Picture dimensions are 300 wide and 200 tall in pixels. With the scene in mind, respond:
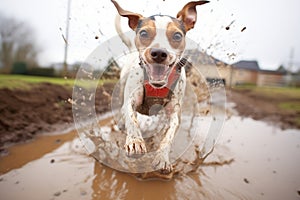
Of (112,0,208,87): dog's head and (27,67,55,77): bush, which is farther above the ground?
(27,67,55,77): bush

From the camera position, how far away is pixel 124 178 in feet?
10.2

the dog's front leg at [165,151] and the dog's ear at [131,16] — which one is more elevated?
the dog's ear at [131,16]

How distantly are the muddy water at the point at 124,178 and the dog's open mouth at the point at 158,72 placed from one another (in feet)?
4.98

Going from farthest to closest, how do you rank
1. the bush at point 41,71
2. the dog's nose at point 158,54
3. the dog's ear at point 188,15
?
the bush at point 41,71 < the dog's ear at point 188,15 < the dog's nose at point 158,54

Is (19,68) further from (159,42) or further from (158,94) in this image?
(159,42)

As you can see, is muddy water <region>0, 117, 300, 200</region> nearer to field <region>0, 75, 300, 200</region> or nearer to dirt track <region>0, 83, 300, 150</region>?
field <region>0, 75, 300, 200</region>

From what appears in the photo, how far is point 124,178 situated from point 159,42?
203cm

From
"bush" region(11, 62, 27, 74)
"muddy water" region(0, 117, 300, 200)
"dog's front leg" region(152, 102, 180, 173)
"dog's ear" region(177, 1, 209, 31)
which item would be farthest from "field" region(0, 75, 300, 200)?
"bush" region(11, 62, 27, 74)

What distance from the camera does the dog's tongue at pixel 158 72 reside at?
211cm

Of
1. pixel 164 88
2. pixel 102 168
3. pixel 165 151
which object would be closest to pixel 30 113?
pixel 102 168

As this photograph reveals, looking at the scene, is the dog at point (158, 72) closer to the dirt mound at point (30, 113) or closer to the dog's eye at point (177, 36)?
the dog's eye at point (177, 36)

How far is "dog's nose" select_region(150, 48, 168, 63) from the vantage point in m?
1.97

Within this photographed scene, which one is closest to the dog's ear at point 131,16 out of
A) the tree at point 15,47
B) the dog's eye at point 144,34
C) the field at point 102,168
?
the dog's eye at point 144,34

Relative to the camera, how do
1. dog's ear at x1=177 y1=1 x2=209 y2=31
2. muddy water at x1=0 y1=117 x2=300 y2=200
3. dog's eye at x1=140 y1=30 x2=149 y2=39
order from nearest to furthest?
dog's eye at x1=140 y1=30 x2=149 y2=39 < dog's ear at x1=177 y1=1 x2=209 y2=31 < muddy water at x1=0 y1=117 x2=300 y2=200
